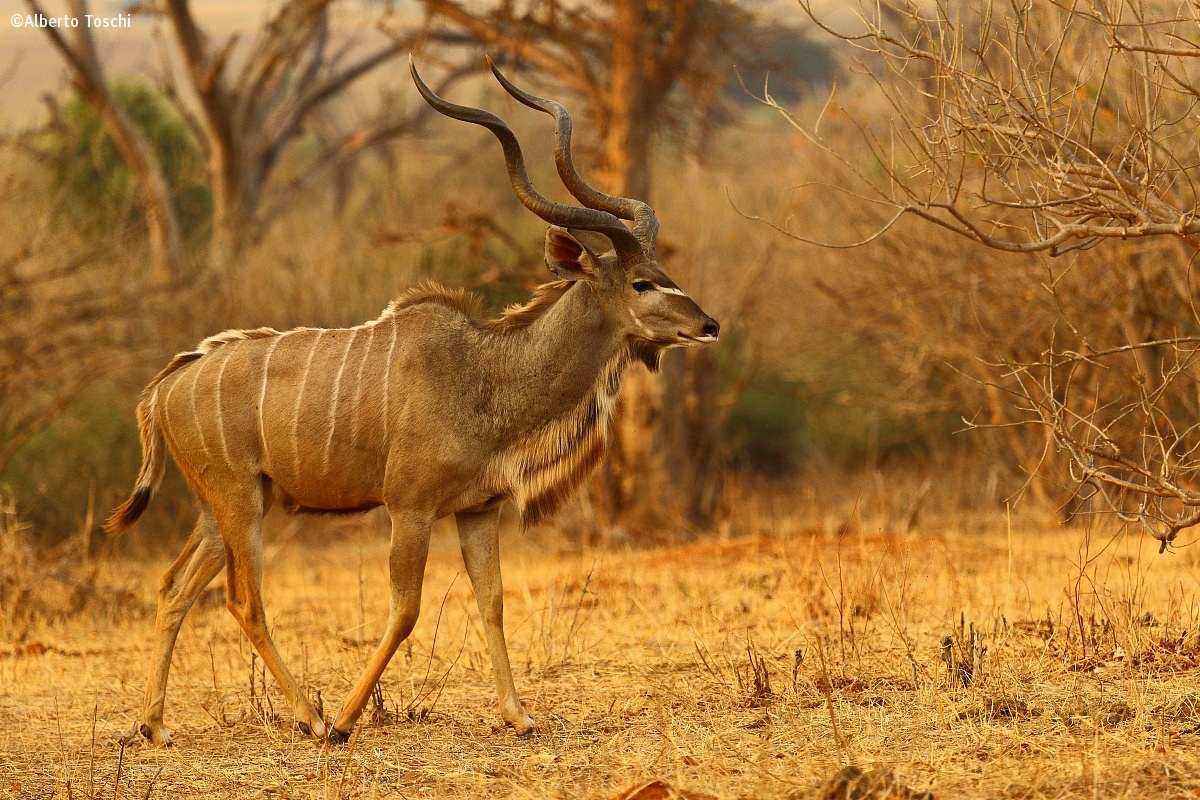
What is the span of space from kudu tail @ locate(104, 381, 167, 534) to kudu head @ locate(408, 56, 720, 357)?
1787 millimetres

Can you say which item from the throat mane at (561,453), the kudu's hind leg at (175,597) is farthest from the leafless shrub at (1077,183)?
the kudu's hind leg at (175,597)

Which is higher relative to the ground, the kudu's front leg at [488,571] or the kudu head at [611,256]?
the kudu head at [611,256]

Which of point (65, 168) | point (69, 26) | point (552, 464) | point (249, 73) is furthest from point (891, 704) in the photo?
point (249, 73)

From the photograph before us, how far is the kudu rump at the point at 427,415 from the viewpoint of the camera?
5215 mm

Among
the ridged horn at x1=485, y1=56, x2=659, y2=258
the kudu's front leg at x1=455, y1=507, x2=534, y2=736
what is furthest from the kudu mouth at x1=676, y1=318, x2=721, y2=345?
the kudu's front leg at x1=455, y1=507, x2=534, y2=736

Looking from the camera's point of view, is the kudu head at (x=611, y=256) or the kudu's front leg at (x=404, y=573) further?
the kudu head at (x=611, y=256)

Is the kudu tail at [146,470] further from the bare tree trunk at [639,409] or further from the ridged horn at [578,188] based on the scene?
the bare tree trunk at [639,409]

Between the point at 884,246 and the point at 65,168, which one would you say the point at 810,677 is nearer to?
the point at 884,246

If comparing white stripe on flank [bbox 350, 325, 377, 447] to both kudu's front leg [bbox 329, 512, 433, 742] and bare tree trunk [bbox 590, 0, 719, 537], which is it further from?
bare tree trunk [bbox 590, 0, 719, 537]

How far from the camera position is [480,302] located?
5.71 metres

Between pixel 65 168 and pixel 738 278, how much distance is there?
7119 millimetres

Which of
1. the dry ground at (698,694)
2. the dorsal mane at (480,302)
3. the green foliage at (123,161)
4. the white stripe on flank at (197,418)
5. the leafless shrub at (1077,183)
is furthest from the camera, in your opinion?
the green foliage at (123,161)

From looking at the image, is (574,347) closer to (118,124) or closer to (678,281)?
(678,281)

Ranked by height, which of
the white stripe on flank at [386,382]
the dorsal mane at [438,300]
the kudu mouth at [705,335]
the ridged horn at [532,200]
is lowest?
the white stripe on flank at [386,382]
